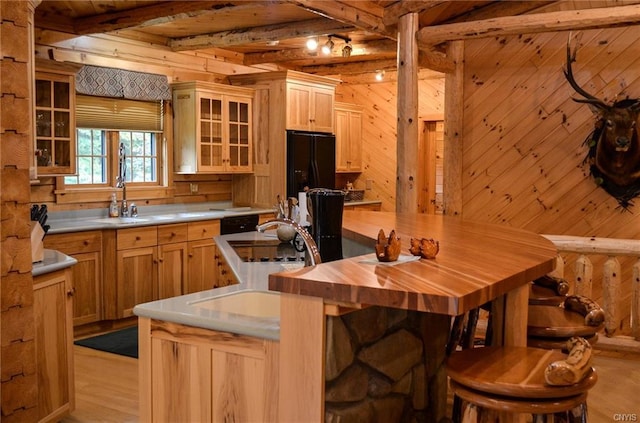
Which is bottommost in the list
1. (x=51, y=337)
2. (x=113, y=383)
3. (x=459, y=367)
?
(x=113, y=383)

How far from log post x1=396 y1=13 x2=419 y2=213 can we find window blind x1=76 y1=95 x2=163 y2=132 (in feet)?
8.98

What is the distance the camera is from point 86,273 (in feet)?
17.3

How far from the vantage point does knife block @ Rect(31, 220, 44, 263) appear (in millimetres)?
3197

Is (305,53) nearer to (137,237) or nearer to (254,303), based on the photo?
(137,237)

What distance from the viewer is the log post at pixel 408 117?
5195 mm

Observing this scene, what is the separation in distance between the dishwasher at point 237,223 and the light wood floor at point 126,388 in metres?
1.98

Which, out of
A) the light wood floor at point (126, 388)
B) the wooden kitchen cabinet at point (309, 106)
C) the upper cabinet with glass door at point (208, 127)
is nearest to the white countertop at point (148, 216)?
the upper cabinet with glass door at point (208, 127)

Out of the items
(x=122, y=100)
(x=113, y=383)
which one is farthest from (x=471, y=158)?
(x=113, y=383)

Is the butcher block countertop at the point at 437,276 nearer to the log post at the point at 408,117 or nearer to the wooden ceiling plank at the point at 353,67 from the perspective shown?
the log post at the point at 408,117

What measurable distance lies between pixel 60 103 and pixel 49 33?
0.80 metres

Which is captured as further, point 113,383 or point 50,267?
point 113,383

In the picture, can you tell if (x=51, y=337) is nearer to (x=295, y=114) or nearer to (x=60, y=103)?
(x=60, y=103)

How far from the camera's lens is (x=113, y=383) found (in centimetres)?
419

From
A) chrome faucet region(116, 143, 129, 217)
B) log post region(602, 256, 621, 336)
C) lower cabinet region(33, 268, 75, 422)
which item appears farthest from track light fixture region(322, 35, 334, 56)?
lower cabinet region(33, 268, 75, 422)
